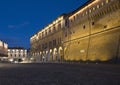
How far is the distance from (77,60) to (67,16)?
1729cm

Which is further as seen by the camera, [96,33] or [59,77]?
[96,33]

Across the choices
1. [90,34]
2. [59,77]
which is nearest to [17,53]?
[90,34]

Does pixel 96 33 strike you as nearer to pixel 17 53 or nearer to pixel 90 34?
pixel 90 34

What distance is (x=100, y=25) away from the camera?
45625 millimetres

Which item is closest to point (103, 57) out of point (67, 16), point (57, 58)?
point (67, 16)

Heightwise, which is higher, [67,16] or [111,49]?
[67,16]

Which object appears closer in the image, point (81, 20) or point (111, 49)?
point (111, 49)

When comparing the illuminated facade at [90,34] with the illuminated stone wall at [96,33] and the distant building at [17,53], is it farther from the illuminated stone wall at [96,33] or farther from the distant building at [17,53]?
the distant building at [17,53]

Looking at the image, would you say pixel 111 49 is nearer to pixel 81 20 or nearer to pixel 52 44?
pixel 81 20

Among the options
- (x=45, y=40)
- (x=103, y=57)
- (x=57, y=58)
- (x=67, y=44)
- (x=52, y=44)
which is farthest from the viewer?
(x=45, y=40)

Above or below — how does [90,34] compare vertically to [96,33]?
above

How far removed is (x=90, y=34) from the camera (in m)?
49.8

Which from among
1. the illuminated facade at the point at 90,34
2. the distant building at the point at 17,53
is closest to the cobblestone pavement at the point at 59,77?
the illuminated facade at the point at 90,34

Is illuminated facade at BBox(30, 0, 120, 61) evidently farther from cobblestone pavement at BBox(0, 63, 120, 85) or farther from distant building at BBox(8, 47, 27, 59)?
distant building at BBox(8, 47, 27, 59)
